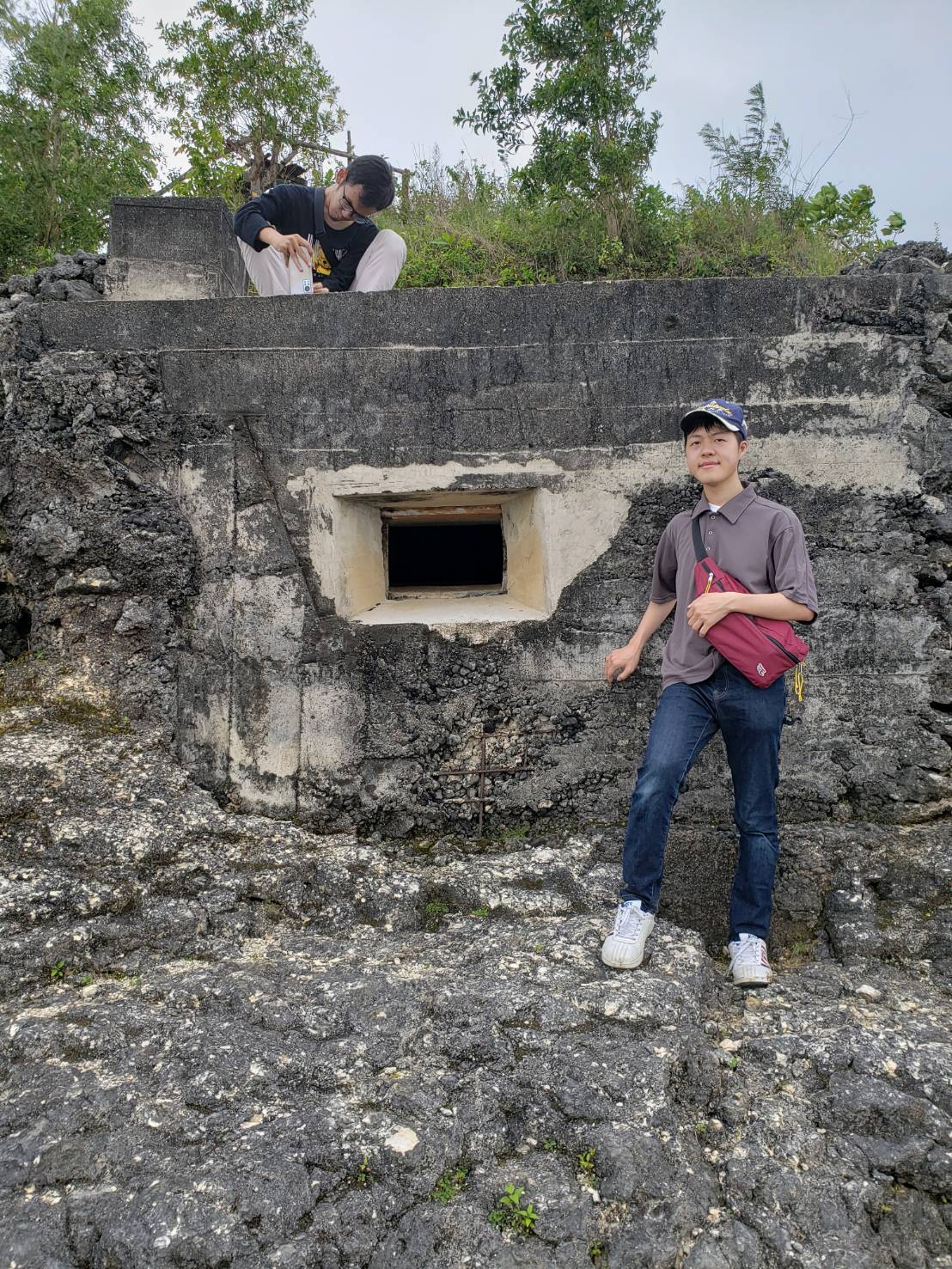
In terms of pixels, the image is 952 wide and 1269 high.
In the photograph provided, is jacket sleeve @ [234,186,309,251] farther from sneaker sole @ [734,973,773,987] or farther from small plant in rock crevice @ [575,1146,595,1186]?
small plant in rock crevice @ [575,1146,595,1186]

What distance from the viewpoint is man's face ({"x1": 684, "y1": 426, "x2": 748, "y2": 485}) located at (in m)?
2.85

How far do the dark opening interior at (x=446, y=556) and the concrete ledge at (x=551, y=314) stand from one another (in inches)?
51.2

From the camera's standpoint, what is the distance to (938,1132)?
2.35 metres

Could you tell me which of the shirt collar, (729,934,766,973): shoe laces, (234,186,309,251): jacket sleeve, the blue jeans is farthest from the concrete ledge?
(729,934,766,973): shoe laces

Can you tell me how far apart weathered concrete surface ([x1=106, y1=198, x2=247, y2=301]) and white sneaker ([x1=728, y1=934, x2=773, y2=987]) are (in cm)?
332

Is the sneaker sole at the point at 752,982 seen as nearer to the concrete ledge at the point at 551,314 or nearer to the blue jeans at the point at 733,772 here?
the blue jeans at the point at 733,772

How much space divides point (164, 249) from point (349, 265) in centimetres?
89

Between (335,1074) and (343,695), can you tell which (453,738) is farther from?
(335,1074)

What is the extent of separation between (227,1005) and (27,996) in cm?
65

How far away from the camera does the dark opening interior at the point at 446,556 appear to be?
480cm

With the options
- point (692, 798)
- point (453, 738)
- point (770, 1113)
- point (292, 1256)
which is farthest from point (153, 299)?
point (770, 1113)

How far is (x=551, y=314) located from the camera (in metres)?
3.53

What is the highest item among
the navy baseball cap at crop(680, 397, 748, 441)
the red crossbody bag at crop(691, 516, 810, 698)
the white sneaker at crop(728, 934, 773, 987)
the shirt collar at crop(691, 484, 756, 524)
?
the navy baseball cap at crop(680, 397, 748, 441)

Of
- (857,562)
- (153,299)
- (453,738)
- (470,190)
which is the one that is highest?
(470,190)
